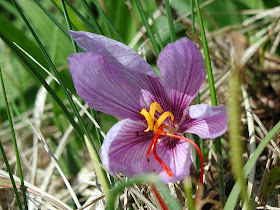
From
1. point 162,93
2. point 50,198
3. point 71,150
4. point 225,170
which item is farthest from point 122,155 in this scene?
point 71,150

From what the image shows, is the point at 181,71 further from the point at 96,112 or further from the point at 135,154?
the point at 96,112

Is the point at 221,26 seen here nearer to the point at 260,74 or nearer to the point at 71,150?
the point at 260,74

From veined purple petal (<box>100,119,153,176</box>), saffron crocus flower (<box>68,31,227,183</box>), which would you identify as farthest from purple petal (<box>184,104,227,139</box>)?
veined purple petal (<box>100,119,153,176</box>)

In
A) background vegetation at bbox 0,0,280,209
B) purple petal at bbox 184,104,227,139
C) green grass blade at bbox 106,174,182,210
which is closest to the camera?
green grass blade at bbox 106,174,182,210

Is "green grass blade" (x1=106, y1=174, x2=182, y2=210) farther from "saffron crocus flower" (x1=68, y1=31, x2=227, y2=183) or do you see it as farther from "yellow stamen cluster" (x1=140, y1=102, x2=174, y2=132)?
"yellow stamen cluster" (x1=140, y1=102, x2=174, y2=132)

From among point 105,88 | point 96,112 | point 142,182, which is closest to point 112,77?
point 105,88

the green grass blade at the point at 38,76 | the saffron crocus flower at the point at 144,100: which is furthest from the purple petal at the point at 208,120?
the green grass blade at the point at 38,76

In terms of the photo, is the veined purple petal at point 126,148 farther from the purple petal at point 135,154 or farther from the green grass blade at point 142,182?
the green grass blade at point 142,182
